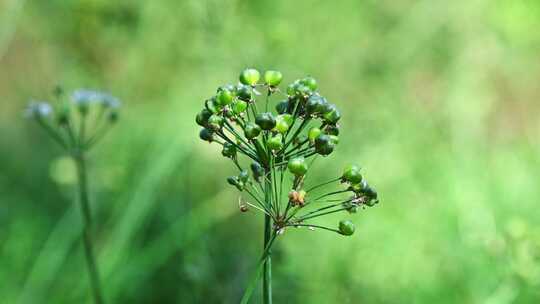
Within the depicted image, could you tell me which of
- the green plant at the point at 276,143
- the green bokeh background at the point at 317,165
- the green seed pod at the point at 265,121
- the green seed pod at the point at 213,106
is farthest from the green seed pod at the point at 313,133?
the green bokeh background at the point at 317,165

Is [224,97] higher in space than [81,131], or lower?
lower

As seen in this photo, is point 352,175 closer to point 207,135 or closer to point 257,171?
point 257,171

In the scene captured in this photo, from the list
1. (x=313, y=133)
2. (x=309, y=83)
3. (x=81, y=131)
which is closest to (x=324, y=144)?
(x=313, y=133)

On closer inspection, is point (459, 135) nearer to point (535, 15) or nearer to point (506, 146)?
point (506, 146)

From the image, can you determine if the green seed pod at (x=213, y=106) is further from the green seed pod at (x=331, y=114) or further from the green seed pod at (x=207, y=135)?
the green seed pod at (x=331, y=114)

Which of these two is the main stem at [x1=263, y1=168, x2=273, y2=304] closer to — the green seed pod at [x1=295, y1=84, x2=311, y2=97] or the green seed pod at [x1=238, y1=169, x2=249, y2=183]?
the green seed pod at [x1=238, y1=169, x2=249, y2=183]

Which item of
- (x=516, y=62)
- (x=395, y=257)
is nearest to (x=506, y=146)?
(x=516, y=62)

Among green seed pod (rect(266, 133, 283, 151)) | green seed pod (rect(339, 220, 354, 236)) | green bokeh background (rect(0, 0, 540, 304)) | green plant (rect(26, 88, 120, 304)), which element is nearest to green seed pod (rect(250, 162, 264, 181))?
green seed pod (rect(266, 133, 283, 151))
